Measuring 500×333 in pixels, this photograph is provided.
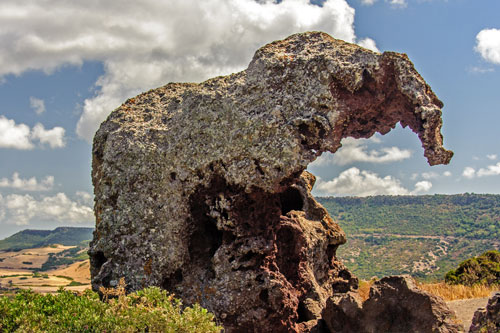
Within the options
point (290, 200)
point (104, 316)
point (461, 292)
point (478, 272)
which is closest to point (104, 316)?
point (104, 316)

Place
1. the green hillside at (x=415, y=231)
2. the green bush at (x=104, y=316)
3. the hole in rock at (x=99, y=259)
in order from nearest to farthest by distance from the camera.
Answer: the green bush at (x=104, y=316) → the hole in rock at (x=99, y=259) → the green hillside at (x=415, y=231)

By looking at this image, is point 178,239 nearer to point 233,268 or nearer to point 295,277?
point 233,268

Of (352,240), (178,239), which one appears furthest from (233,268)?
(352,240)

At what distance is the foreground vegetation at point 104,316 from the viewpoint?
6.90m

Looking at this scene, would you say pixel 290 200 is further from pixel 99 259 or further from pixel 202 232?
pixel 99 259

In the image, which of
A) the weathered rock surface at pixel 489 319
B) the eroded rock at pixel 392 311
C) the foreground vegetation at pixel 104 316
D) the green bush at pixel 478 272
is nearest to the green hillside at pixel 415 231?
the green bush at pixel 478 272

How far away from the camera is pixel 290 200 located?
1409cm

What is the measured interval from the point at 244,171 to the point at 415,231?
98.2 meters

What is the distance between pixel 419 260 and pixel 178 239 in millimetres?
77580

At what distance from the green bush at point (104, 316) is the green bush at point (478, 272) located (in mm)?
12522

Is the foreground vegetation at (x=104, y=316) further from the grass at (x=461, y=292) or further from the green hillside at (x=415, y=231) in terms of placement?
the green hillside at (x=415, y=231)

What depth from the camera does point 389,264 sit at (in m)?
79.8

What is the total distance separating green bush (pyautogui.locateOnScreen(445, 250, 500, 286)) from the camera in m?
16.4

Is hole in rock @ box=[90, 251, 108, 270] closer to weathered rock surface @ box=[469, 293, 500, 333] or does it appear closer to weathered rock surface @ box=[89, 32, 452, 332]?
weathered rock surface @ box=[89, 32, 452, 332]
